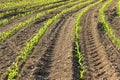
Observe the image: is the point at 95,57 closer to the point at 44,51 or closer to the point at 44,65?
the point at 44,65

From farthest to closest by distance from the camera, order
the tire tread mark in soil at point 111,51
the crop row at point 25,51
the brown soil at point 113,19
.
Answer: the brown soil at point 113,19 → the tire tread mark in soil at point 111,51 → the crop row at point 25,51

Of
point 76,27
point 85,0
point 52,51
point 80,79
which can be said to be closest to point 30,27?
point 76,27

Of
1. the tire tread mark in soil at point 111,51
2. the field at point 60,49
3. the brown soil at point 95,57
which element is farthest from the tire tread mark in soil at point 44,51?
the tire tread mark in soil at point 111,51

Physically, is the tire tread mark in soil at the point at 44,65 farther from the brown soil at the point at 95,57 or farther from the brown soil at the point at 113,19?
the brown soil at the point at 113,19

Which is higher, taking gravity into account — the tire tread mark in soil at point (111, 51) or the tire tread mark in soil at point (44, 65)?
the tire tread mark in soil at point (44, 65)

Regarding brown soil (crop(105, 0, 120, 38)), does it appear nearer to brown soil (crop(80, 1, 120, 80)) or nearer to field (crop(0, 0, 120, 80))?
field (crop(0, 0, 120, 80))

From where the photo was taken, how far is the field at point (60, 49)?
1238 centimetres

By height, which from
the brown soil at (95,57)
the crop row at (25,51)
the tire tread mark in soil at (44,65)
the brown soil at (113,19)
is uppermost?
the crop row at (25,51)

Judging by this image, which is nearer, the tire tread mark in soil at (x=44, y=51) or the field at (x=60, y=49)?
the field at (x=60, y=49)

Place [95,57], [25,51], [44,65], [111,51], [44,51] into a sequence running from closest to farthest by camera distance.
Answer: [44,65], [95,57], [111,51], [25,51], [44,51]

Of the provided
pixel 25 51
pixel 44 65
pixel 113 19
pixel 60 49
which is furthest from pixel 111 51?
pixel 113 19

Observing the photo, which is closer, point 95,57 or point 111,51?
point 95,57

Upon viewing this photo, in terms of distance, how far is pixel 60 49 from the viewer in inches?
629

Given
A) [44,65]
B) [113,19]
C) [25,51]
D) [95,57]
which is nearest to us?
[44,65]
